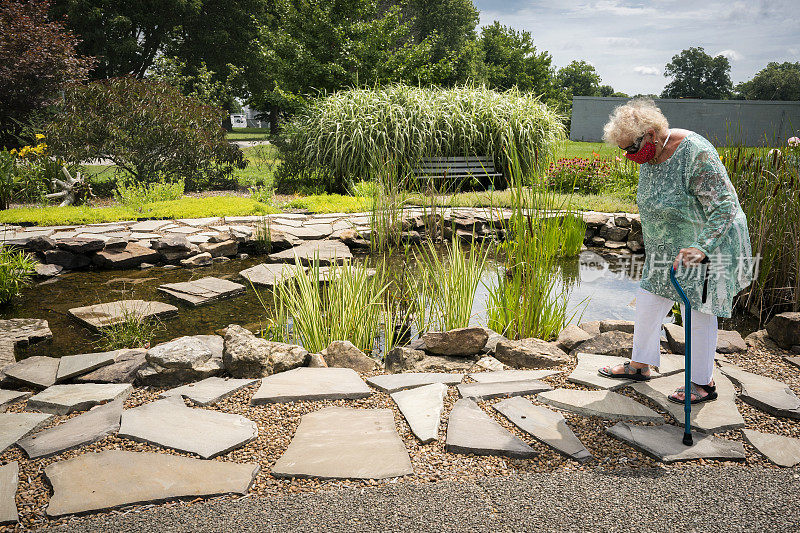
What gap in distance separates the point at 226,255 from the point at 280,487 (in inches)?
179

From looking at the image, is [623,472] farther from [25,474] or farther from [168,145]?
[168,145]

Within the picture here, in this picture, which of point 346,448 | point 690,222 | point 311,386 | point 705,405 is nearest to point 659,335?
point 705,405

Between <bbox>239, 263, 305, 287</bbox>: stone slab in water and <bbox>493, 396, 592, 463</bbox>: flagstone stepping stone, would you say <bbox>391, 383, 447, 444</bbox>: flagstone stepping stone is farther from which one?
<bbox>239, 263, 305, 287</bbox>: stone slab in water

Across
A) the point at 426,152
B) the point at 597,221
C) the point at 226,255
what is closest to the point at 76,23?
the point at 426,152

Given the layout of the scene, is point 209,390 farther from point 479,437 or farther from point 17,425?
point 479,437

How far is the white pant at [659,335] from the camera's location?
7.87 ft

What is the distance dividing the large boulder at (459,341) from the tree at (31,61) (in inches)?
415

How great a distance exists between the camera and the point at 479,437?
216 cm

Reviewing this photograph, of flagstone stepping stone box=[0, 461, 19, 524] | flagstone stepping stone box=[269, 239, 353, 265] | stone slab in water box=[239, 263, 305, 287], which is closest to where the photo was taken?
flagstone stepping stone box=[0, 461, 19, 524]

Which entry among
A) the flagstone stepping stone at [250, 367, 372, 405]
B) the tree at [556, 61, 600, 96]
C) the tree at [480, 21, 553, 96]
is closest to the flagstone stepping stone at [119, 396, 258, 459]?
the flagstone stepping stone at [250, 367, 372, 405]

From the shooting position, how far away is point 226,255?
6.05m

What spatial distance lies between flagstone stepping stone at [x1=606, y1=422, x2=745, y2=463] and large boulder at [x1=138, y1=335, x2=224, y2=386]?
1.99 meters

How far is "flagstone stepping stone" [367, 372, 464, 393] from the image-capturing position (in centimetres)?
267

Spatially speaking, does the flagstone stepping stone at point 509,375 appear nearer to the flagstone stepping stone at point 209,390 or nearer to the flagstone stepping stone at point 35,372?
the flagstone stepping stone at point 209,390
